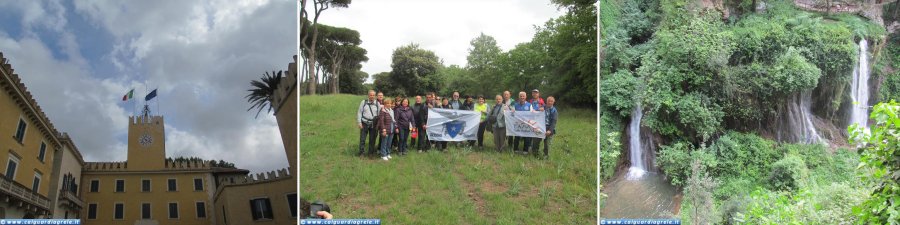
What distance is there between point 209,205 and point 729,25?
6750 millimetres

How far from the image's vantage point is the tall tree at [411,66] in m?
6.86

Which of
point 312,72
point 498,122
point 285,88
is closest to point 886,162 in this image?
point 498,122

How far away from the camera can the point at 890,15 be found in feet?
31.7

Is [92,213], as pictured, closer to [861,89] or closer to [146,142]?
[146,142]

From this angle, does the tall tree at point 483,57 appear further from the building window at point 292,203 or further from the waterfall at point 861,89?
the waterfall at point 861,89

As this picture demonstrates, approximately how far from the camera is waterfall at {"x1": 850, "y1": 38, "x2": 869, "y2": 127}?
369 inches

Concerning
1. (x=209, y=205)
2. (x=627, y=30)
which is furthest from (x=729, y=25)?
(x=209, y=205)

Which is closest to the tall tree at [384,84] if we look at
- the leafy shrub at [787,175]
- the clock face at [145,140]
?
the clock face at [145,140]

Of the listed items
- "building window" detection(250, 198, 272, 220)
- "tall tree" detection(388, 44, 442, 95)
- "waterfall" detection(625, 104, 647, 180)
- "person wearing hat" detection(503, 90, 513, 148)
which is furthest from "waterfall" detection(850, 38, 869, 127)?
"building window" detection(250, 198, 272, 220)

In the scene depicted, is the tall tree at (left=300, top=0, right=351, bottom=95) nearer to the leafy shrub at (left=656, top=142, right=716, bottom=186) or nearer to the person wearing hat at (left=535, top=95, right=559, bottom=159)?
the person wearing hat at (left=535, top=95, right=559, bottom=159)

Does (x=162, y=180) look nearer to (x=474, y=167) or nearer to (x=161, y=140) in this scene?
(x=161, y=140)

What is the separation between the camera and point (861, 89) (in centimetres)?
940

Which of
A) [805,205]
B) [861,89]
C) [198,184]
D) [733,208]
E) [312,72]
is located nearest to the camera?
[198,184]

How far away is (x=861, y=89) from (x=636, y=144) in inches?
133
